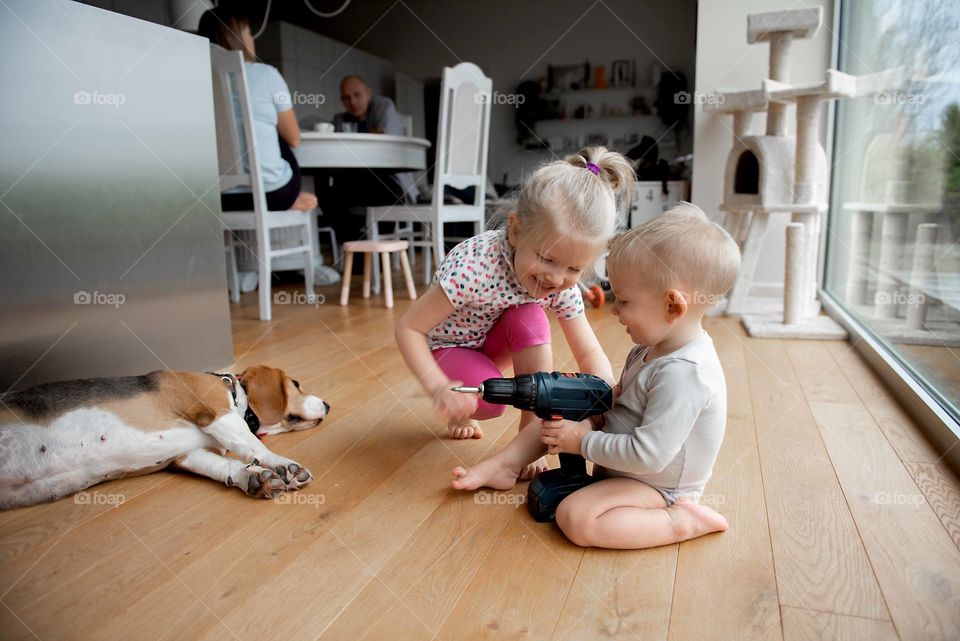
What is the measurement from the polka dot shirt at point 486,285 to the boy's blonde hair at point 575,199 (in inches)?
5.0

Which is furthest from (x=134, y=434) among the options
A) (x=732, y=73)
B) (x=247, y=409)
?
(x=732, y=73)

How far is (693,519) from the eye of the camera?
1.08 metres

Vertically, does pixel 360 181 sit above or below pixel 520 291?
above

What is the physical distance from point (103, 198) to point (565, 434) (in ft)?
4.52

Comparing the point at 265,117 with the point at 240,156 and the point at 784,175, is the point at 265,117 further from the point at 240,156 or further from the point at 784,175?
the point at 784,175

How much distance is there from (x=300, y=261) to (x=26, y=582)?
3150 millimetres

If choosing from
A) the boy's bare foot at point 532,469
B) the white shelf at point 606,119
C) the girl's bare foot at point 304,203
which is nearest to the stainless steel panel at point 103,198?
the boy's bare foot at point 532,469

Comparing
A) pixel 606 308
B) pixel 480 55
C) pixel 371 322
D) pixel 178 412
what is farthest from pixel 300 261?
pixel 480 55

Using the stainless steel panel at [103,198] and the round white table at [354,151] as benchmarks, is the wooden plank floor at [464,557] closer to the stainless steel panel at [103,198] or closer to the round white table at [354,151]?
the stainless steel panel at [103,198]

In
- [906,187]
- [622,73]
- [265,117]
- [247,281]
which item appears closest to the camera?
[906,187]

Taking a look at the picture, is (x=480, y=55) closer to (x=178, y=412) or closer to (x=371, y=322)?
(x=371, y=322)

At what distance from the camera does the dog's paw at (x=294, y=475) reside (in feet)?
4.21

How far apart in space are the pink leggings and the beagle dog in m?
0.39

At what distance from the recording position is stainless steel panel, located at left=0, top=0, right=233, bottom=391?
1.58 m
